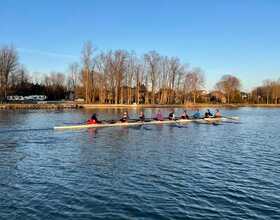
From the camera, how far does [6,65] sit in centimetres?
10456

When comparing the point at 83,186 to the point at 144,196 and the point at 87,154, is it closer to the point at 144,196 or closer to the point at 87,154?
the point at 144,196

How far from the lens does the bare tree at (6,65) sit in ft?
340

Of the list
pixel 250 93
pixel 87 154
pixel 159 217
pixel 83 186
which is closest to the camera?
pixel 159 217

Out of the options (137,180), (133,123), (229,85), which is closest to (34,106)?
(133,123)

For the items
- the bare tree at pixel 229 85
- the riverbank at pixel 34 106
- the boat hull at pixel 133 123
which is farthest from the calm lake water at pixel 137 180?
the bare tree at pixel 229 85

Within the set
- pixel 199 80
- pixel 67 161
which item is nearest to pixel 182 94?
pixel 199 80

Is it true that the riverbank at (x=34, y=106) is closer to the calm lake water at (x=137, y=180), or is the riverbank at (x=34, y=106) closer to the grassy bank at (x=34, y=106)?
the grassy bank at (x=34, y=106)

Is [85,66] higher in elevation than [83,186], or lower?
higher

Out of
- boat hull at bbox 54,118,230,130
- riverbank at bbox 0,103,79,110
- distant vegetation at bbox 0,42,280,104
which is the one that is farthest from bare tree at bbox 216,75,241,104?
boat hull at bbox 54,118,230,130

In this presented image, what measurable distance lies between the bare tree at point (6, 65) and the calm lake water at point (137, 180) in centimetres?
7727

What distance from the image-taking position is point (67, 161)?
22812 millimetres

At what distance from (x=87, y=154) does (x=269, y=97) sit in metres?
167

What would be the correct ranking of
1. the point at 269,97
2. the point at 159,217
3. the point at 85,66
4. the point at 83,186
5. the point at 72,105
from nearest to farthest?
the point at 159,217
the point at 83,186
the point at 72,105
the point at 85,66
the point at 269,97

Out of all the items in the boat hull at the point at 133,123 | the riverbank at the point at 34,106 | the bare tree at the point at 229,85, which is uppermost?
the bare tree at the point at 229,85
